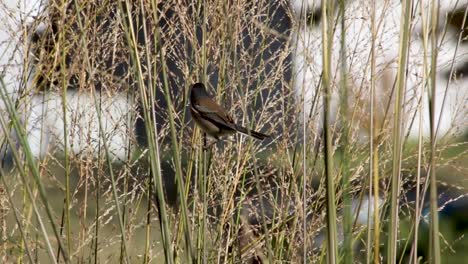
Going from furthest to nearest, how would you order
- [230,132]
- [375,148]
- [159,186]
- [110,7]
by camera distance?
1. [230,132]
2. [110,7]
3. [375,148]
4. [159,186]

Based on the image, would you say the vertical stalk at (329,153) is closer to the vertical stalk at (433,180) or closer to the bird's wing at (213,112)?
the vertical stalk at (433,180)

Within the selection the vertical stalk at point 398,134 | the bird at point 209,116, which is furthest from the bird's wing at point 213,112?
the vertical stalk at point 398,134

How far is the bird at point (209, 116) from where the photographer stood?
209 cm

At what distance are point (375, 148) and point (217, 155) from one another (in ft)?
1.68

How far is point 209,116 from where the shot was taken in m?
2.09

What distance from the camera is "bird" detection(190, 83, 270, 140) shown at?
2090 millimetres

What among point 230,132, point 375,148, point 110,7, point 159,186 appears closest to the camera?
point 159,186

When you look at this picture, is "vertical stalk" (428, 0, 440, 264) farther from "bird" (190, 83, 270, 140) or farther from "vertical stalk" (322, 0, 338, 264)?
"bird" (190, 83, 270, 140)

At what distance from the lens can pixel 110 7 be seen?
78.7 inches

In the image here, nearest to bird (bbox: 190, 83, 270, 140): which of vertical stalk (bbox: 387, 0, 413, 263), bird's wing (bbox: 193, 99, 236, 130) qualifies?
bird's wing (bbox: 193, 99, 236, 130)

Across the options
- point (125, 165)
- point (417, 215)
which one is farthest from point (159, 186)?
point (125, 165)

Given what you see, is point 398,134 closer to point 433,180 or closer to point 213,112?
point 433,180

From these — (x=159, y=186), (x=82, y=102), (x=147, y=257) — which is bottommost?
(x=147, y=257)

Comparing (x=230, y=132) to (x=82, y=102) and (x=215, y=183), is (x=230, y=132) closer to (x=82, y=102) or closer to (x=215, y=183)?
(x=215, y=183)
